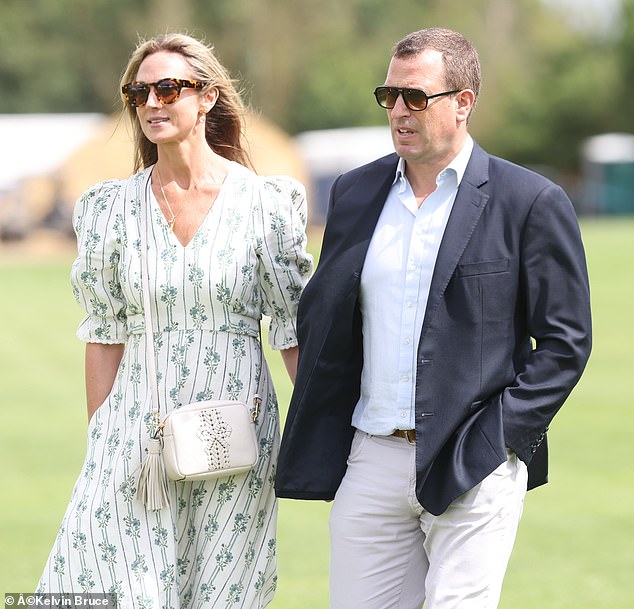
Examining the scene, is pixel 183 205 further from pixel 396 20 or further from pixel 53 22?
pixel 396 20

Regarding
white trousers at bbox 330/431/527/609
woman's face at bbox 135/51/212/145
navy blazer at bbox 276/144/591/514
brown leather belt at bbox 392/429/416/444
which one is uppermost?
woman's face at bbox 135/51/212/145

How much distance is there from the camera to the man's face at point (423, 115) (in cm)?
396

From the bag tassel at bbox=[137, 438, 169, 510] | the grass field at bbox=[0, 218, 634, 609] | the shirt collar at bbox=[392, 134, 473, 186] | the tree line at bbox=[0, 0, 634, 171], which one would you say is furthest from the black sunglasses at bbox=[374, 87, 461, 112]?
the tree line at bbox=[0, 0, 634, 171]

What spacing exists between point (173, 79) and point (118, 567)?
1.63m

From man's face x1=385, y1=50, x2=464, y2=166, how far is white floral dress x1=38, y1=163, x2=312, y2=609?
2.25 ft

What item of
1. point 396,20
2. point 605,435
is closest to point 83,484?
point 605,435

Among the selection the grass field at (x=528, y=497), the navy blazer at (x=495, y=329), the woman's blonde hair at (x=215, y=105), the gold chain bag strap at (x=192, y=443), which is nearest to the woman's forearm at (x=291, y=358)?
the gold chain bag strap at (x=192, y=443)

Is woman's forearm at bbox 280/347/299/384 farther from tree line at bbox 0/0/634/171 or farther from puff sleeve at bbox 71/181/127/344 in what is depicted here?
tree line at bbox 0/0/634/171

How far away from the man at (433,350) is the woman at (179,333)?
1.16 ft

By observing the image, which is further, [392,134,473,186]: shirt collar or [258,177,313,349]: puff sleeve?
[258,177,313,349]: puff sleeve

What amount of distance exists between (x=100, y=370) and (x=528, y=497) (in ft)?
17.5

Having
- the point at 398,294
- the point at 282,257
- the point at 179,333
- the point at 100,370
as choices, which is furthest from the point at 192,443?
the point at 398,294

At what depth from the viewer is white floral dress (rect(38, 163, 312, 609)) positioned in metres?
4.33

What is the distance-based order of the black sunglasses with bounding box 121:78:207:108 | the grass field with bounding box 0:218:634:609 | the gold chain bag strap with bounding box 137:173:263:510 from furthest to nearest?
the grass field with bounding box 0:218:634:609 < the black sunglasses with bounding box 121:78:207:108 < the gold chain bag strap with bounding box 137:173:263:510
